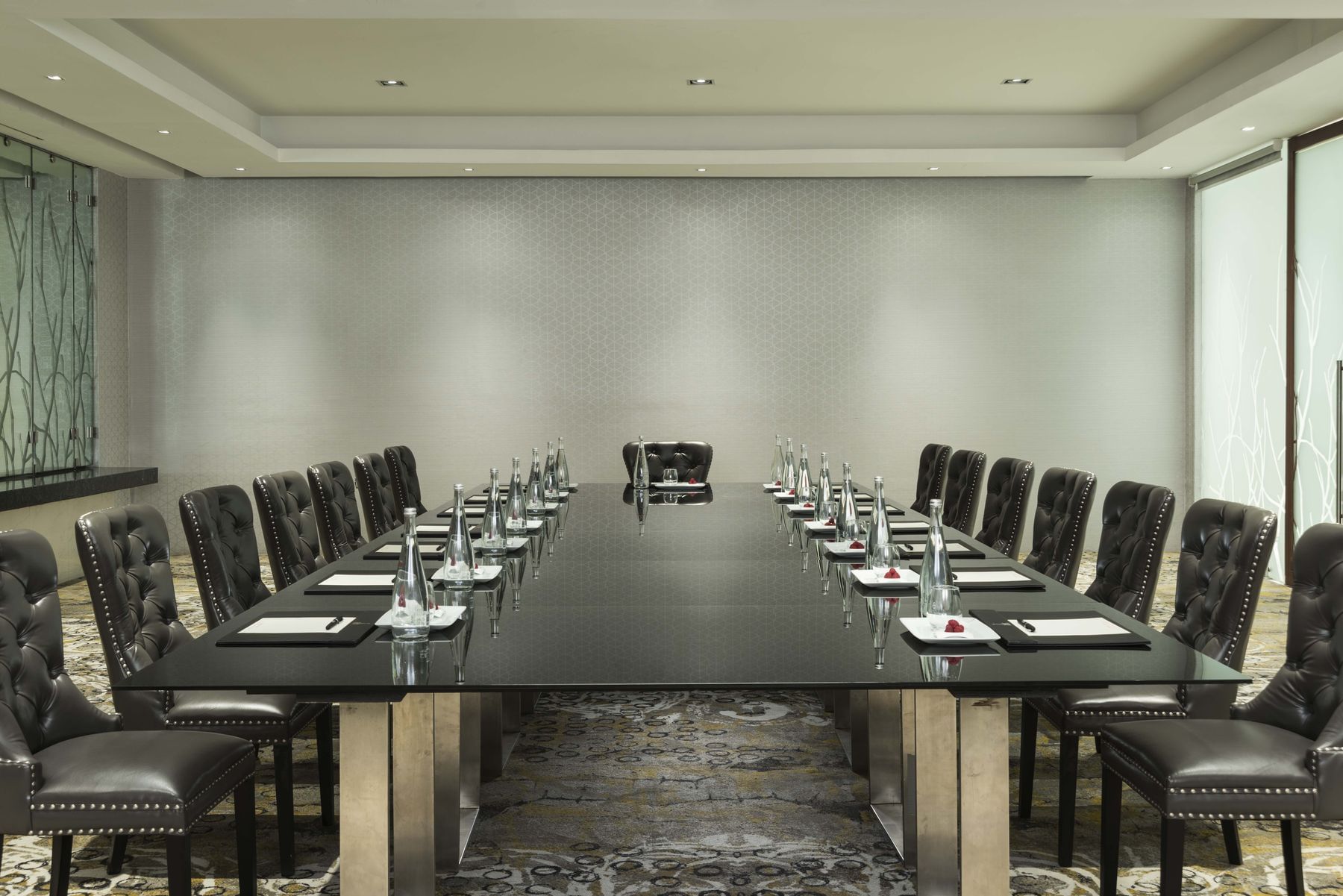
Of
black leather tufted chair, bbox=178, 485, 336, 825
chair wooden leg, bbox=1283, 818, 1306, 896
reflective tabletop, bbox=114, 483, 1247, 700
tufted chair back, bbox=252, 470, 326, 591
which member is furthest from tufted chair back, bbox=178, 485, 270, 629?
chair wooden leg, bbox=1283, 818, 1306, 896

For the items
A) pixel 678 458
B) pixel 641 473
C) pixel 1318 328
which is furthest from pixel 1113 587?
pixel 1318 328

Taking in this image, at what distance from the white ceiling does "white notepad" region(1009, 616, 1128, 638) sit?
2.97m

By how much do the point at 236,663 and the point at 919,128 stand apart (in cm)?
640

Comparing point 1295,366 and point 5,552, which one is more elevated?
point 1295,366

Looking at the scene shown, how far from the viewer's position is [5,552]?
2281 mm

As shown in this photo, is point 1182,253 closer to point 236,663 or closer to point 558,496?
point 558,496

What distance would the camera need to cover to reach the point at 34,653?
2.31m

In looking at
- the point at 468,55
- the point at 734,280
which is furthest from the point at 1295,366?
the point at 468,55

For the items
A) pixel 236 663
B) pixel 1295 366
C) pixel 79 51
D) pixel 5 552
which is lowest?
pixel 236 663

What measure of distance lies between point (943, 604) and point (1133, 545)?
1.26m

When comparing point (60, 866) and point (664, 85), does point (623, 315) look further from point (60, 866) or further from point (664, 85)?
point (60, 866)

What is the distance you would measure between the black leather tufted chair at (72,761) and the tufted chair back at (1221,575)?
2.27m

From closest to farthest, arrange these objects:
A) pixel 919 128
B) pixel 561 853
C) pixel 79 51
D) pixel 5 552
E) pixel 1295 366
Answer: pixel 5 552
pixel 561 853
pixel 79 51
pixel 1295 366
pixel 919 128

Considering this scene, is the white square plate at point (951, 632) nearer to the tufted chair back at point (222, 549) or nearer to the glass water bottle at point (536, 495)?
the tufted chair back at point (222, 549)
